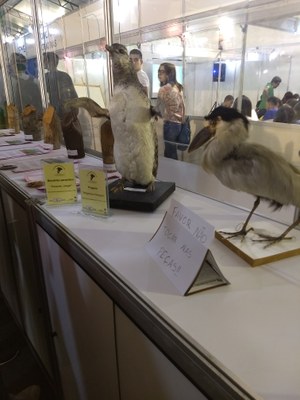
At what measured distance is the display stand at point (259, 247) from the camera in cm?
62

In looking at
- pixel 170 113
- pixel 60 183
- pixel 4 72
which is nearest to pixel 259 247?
pixel 60 183

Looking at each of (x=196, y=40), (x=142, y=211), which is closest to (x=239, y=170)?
(x=142, y=211)

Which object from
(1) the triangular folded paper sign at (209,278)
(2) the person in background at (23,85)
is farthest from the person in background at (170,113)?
(2) the person in background at (23,85)

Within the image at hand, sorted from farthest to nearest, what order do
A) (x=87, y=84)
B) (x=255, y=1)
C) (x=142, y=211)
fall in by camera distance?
(x=255, y=1) < (x=87, y=84) < (x=142, y=211)

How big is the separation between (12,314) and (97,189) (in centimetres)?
117

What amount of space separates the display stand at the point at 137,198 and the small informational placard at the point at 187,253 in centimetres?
26

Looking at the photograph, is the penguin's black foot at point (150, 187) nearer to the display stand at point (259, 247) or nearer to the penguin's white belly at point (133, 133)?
the penguin's white belly at point (133, 133)

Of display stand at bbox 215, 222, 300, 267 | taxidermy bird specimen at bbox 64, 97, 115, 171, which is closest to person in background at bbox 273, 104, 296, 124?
display stand at bbox 215, 222, 300, 267

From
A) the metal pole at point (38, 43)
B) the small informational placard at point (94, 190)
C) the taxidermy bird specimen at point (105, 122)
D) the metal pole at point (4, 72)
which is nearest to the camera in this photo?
the small informational placard at point (94, 190)

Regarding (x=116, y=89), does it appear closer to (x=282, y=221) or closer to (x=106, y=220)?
(x=106, y=220)

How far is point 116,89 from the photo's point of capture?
873mm

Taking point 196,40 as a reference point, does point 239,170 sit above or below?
below

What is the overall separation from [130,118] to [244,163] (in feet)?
1.30

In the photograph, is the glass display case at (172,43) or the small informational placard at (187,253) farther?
the glass display case at (172,43)
